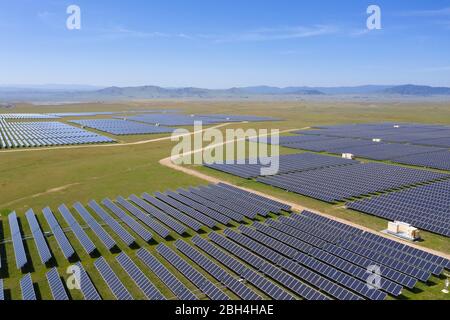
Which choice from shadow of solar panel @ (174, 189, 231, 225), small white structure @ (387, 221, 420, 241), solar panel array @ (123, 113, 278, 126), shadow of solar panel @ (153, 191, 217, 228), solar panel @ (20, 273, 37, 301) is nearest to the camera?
solar panel @ (20, 273, 37, 301)

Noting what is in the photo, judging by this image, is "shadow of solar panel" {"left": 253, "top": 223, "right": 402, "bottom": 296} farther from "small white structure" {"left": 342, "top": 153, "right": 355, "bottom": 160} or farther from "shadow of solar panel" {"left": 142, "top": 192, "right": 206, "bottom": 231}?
"small white structure" {"left": 342, "top": 153, "right": 355, "bottom": 160}

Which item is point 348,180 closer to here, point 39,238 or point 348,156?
point 348,156

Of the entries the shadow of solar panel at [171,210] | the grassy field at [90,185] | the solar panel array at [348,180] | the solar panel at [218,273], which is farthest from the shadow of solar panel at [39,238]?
the solar panel array at [348,180]

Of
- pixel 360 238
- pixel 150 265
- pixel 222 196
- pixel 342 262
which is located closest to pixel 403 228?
pixel 360 238

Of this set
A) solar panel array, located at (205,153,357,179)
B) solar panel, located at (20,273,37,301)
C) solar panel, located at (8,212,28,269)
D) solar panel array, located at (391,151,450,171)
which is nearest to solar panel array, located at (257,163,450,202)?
solar panel array, located at (205,153,357,179)

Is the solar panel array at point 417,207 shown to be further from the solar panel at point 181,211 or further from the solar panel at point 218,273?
the solar panel at point 218,273

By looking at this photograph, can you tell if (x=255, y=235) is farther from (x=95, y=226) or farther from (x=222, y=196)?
(x=95, y=226)
